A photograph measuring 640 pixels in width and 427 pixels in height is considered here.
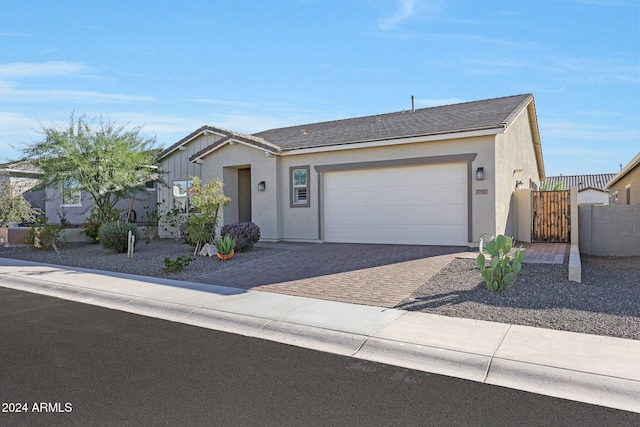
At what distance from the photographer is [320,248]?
1392 centimetres

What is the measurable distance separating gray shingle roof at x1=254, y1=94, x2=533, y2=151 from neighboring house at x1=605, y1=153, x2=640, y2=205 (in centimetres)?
461

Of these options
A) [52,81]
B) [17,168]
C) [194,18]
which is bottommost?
[17,168]

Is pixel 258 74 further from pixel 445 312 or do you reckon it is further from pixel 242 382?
pixel 242 382

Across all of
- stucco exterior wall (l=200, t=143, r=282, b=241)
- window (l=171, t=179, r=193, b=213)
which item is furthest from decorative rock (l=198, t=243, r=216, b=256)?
window (l=171, t=179, r=193, b=213)

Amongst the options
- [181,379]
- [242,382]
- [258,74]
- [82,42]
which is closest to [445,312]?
[242,382]

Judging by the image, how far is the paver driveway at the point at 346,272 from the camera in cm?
809

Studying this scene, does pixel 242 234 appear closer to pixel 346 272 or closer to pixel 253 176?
pixel 253 176

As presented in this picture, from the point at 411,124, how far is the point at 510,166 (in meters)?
3.70

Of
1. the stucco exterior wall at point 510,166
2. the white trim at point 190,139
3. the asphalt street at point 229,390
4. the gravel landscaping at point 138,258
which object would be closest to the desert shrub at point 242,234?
the gravel landscaping at point 138,258

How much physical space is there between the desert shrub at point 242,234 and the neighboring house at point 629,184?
12097 millimetres

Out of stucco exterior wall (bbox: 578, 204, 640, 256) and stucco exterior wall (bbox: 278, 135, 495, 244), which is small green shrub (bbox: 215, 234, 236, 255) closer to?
stucco exterior wall (bbox: 278, 135, 495, 244)

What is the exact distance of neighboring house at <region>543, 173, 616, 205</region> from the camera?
145ft

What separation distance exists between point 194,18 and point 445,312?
10340mm

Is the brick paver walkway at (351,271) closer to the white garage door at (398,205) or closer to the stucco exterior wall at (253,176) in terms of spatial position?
the white garage door at (398,205)
